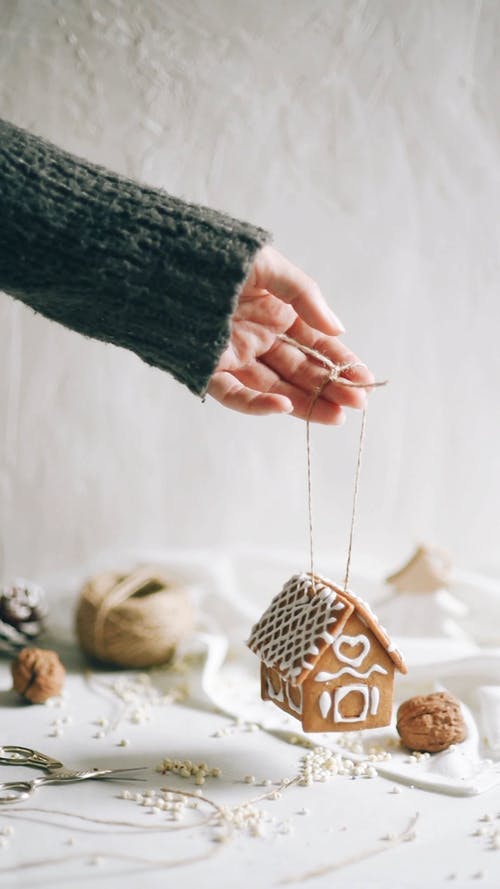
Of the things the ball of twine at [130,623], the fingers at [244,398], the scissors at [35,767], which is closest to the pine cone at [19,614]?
the ball of twine at [130,623]

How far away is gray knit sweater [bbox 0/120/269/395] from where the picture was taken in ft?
2.82

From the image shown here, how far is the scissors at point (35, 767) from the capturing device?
846mm

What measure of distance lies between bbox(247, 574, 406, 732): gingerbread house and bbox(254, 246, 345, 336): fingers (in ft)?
0.88

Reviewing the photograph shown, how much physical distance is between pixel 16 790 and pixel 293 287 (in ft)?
1.80

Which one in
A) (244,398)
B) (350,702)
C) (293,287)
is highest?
(293,287)

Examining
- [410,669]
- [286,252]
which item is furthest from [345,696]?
[286,252]

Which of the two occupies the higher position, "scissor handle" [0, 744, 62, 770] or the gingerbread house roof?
the gingerbread house roof

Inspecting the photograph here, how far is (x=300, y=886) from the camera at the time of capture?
0.71 m

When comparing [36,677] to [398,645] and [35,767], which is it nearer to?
[35,767]

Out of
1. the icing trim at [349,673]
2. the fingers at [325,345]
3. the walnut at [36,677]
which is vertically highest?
the fingers at [325,345]

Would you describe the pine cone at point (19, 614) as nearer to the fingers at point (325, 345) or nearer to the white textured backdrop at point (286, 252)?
the white textured backdrop at point (286, 252)

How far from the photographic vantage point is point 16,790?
2.79 feet

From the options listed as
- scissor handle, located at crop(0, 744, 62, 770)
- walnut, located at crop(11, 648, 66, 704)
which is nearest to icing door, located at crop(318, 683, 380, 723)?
scissor handle, located at crop(0, 744, 62, 770)

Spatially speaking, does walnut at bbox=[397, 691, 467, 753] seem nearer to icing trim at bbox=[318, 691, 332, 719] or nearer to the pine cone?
icing trim at bbox=[318, 691, 332, 719]
